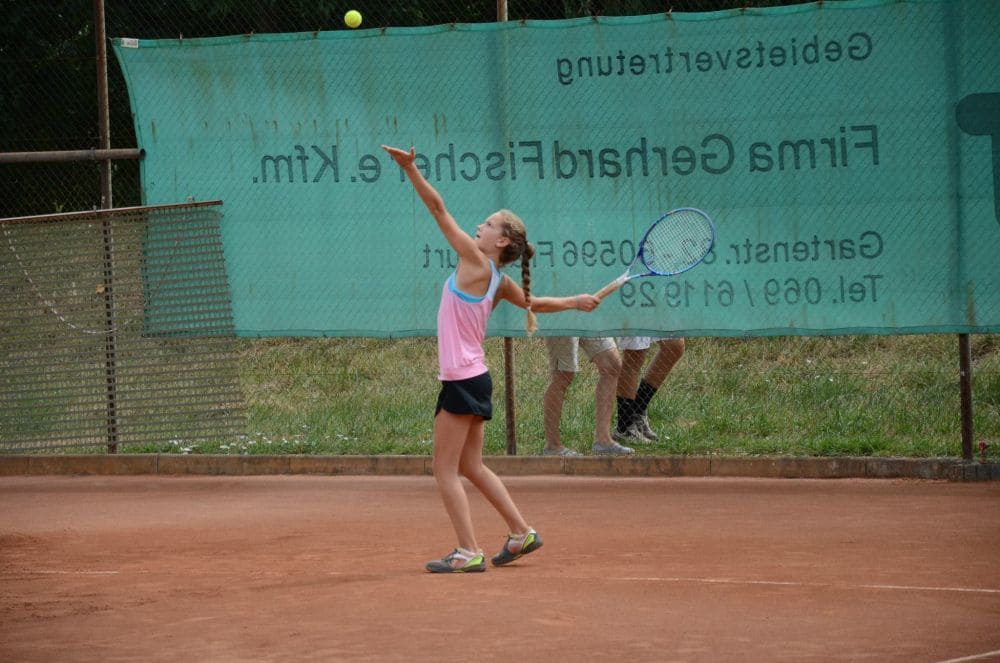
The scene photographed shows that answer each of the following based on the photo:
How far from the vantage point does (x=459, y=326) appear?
674 centimetres

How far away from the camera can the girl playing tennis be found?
6.67 m

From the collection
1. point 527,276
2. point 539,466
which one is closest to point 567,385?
point 539,466

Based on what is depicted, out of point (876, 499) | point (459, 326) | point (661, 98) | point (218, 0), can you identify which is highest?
point (218, 0)

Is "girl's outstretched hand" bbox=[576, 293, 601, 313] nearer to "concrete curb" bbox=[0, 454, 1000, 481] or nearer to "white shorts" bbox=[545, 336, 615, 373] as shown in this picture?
"concrete curb" bbox=[0, 454, 1000, 481]

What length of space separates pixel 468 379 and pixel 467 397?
0.09 m

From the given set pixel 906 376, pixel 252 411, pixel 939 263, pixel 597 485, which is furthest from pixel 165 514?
pixel 906 376

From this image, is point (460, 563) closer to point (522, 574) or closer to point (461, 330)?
point (522, 574)

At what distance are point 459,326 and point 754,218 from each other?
344 centimetres

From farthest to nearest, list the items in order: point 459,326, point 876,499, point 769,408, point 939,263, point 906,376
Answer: point 906,376
point 769,408
point 939,263
point 876,499
point 459,326

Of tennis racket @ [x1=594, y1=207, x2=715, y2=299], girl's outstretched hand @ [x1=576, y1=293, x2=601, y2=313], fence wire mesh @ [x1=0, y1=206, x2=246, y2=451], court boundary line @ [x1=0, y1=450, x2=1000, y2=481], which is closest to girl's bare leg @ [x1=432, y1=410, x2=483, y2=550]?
girl's outstretched hand @ [x1=576, y1=293, x2=601, y2=313]

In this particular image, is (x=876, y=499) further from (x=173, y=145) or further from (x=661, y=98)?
(x=173, y=145)

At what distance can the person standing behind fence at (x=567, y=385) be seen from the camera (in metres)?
10.2

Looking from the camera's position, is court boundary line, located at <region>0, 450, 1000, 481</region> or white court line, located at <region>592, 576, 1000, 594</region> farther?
court boundary line, located at <region>0, 450, 1000, 481</region>

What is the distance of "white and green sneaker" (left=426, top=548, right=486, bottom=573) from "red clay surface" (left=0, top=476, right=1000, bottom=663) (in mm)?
92
